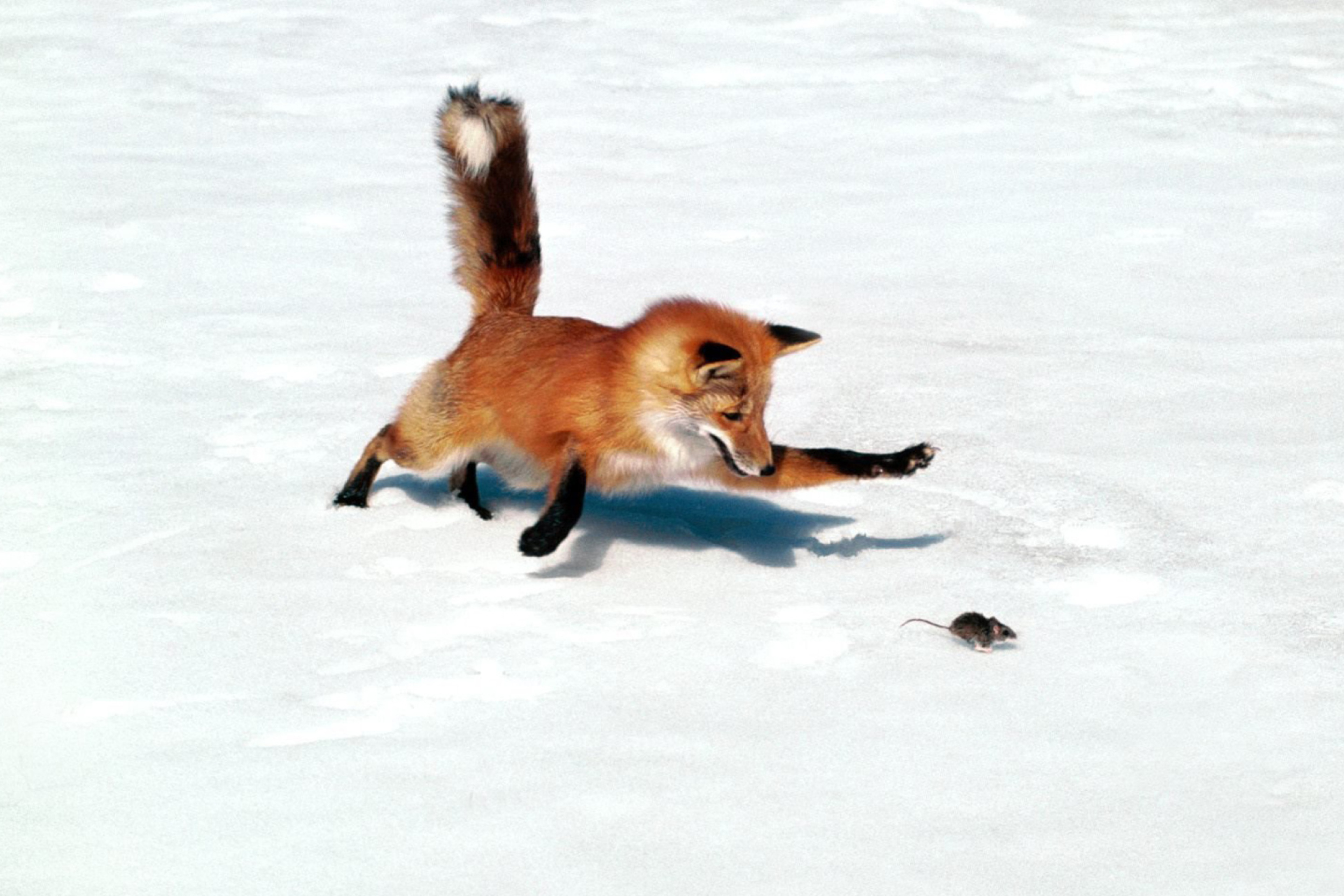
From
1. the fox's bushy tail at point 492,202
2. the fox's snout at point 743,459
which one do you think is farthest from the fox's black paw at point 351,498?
the fox's snout at point 743,459

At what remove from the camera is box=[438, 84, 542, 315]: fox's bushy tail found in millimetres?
5387

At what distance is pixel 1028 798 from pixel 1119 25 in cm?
937

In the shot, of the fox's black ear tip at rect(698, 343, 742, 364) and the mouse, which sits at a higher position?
the fox's black ear tip at rect(698, 343, 742, 364)

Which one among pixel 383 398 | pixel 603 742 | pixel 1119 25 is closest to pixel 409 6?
pixel 1119 25

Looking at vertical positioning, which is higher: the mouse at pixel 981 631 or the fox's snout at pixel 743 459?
the fox's snout at pixel 743 459

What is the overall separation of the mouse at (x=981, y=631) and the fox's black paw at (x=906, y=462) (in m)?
0.71

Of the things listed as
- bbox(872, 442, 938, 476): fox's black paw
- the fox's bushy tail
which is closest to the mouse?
bbox(872, 442, 938, 476): fox's black paw

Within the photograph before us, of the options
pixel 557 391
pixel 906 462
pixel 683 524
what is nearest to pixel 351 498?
pixel 557 391

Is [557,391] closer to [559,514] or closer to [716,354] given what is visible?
[559,514]

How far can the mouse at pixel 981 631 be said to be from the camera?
13.1ft

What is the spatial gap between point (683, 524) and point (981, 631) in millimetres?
1353

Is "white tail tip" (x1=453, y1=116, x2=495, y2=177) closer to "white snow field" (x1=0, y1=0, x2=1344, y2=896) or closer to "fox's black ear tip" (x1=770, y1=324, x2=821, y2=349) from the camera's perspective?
"white snow field" (x1=0, y1=0, x2=1344, y2=896)

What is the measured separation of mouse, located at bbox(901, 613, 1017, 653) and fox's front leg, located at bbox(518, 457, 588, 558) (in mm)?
1145

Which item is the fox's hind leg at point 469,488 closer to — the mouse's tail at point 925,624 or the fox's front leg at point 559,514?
the fox's front leg at point 559,514
